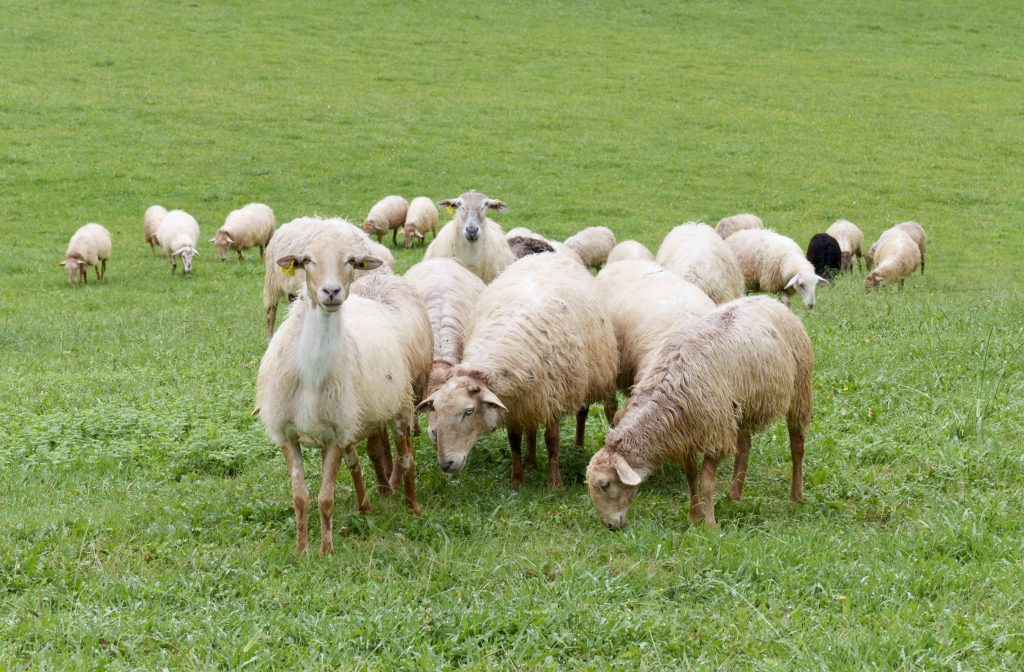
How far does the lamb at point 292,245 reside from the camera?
9945 millimetres

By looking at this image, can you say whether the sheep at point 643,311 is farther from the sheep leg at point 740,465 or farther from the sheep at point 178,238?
the sheep at point 178,238

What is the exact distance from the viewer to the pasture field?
4.88 m

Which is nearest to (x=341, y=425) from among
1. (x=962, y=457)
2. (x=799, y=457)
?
(x=799, y=457)

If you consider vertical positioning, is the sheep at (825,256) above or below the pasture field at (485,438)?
below

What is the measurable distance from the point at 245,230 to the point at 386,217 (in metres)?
3.06

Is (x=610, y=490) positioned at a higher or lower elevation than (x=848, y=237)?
higher

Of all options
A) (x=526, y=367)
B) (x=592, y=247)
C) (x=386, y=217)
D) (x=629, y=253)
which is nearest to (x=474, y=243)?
(x=629, y=253)

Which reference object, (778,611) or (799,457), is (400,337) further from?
(778,611)

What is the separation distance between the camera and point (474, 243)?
451 inches

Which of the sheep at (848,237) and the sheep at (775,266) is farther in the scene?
the sheep at (848,237)

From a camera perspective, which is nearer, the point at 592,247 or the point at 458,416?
the point at 458,416

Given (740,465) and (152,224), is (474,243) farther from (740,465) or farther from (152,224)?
(152,224)

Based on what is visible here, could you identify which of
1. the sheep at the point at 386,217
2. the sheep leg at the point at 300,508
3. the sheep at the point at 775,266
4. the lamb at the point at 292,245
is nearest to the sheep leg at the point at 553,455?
the sheep leg at the point at 300,508

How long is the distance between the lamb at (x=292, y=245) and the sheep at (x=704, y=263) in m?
2.87
